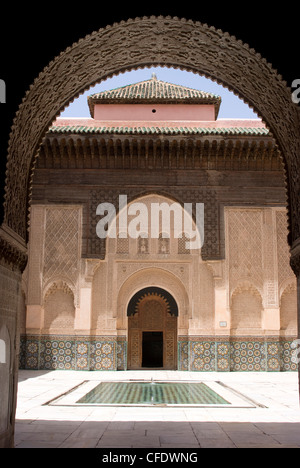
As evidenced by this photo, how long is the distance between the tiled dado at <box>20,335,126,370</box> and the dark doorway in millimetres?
786

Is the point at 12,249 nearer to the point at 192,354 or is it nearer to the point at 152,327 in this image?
the point at 192,354

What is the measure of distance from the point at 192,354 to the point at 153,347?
1111mm

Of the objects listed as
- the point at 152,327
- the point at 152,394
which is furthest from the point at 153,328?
the point at 152,394

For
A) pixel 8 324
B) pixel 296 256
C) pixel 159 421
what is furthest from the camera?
pixel 159 421

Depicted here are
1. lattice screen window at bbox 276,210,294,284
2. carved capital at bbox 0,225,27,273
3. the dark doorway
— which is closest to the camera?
carved capital at bbox 0,225,27,273

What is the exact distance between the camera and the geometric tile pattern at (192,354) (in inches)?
450

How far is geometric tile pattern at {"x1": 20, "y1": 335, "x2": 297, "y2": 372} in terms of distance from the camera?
37.5 feet

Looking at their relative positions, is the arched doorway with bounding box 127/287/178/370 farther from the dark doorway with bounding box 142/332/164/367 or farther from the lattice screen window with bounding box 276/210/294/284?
the lattice screen window with bounding box 276/210/294/284

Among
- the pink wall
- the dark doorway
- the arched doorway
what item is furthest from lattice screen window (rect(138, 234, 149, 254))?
the pink wall

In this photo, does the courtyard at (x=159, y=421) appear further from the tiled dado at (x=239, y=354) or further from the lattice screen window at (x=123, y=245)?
the lattice screen window at (x=123, y=245)

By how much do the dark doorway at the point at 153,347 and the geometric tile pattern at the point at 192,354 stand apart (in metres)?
0.77

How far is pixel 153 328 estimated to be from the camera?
12109mm

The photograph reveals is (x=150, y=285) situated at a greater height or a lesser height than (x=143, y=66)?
lesser

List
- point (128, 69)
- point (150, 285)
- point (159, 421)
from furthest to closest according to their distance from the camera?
1. point (150, 285)
2. point (159, 421)
3. point (128, 69)
